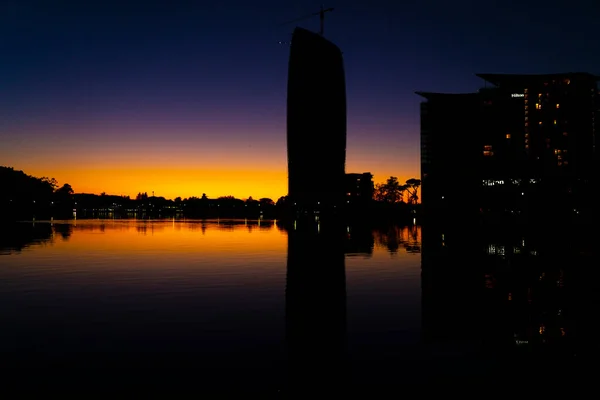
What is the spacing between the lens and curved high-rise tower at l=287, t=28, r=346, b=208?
172m

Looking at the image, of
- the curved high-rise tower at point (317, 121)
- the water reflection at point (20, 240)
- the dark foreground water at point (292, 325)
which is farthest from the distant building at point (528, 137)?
the dark foreground water at point (292, 325)

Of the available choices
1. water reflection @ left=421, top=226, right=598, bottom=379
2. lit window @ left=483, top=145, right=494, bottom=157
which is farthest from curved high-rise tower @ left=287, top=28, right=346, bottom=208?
water reflection @ left=421, top=226, right=598, bottom=379

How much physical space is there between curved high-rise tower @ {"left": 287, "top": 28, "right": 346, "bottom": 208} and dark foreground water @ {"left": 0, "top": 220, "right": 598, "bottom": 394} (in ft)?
465

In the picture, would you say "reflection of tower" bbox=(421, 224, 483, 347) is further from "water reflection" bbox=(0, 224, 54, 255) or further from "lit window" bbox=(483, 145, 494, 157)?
"lit window" bbox=(483, 145, 494, 157)

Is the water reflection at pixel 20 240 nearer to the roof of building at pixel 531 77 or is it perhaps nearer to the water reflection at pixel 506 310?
the water reflection at pixel 506 310

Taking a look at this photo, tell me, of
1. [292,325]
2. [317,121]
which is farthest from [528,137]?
[292,325]

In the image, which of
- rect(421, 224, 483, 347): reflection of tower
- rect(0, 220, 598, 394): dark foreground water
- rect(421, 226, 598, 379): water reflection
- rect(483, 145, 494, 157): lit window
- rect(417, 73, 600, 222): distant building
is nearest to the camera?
rect(0, 220, 598, 394): dark foreground water

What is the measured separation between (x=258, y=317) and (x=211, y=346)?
4.11 metres

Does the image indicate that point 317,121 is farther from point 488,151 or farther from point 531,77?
point 531,77

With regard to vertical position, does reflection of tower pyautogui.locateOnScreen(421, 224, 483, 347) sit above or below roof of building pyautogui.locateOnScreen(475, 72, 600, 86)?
below

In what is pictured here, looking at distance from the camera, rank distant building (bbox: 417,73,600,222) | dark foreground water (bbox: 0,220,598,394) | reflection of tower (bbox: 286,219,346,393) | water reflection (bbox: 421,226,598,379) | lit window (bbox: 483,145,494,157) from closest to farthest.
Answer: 1. dark foreground water (bbox: 0,220,598,394)
2. reflection of tower (bbox: 286,219,346,393)
3. water reflection (bbox: 421,226,598,379)
4. distant building (bbox: 417,73,600,222)
5. lit window (bbox: 483,145,494,157)

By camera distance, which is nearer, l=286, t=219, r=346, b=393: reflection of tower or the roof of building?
l=286, t=219, r=346, b=393: reflection of tower

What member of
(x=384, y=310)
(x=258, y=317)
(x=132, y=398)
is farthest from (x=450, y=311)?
(x=132, y=398)

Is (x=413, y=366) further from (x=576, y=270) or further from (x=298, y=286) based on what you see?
(x=576, y=270)
